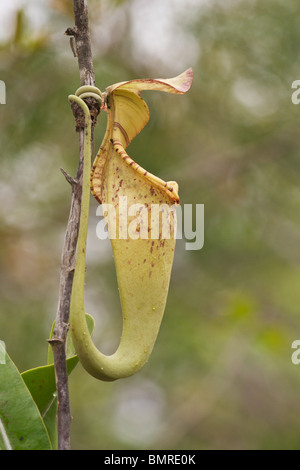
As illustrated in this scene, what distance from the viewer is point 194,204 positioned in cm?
236

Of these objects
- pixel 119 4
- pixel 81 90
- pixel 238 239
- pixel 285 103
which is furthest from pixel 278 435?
pixel 81 90

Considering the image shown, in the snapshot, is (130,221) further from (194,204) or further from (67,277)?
(194,204)

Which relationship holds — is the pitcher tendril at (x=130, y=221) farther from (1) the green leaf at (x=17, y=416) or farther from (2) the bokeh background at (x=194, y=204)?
(2) the bokeh background at (x=194, y=204)

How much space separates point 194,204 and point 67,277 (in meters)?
1.61

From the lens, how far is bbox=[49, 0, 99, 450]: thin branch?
759 millimetres

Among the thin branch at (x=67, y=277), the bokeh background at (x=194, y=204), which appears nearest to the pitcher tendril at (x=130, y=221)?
the thin branch at (x=67, y=277)

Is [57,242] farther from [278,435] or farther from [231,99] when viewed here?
[278,435]

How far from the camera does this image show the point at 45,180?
2.21 m

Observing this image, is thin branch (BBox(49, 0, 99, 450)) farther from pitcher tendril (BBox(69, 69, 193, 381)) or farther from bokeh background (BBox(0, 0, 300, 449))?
bokeh background (BBox(0, 0, 300, 449))

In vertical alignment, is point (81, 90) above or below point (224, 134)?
below

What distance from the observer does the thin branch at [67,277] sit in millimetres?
759

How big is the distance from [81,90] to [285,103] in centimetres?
165

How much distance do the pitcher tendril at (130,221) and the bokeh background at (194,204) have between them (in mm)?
1041

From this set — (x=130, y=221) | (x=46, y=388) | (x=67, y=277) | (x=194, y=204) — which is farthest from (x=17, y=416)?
(x=194, y=204)
